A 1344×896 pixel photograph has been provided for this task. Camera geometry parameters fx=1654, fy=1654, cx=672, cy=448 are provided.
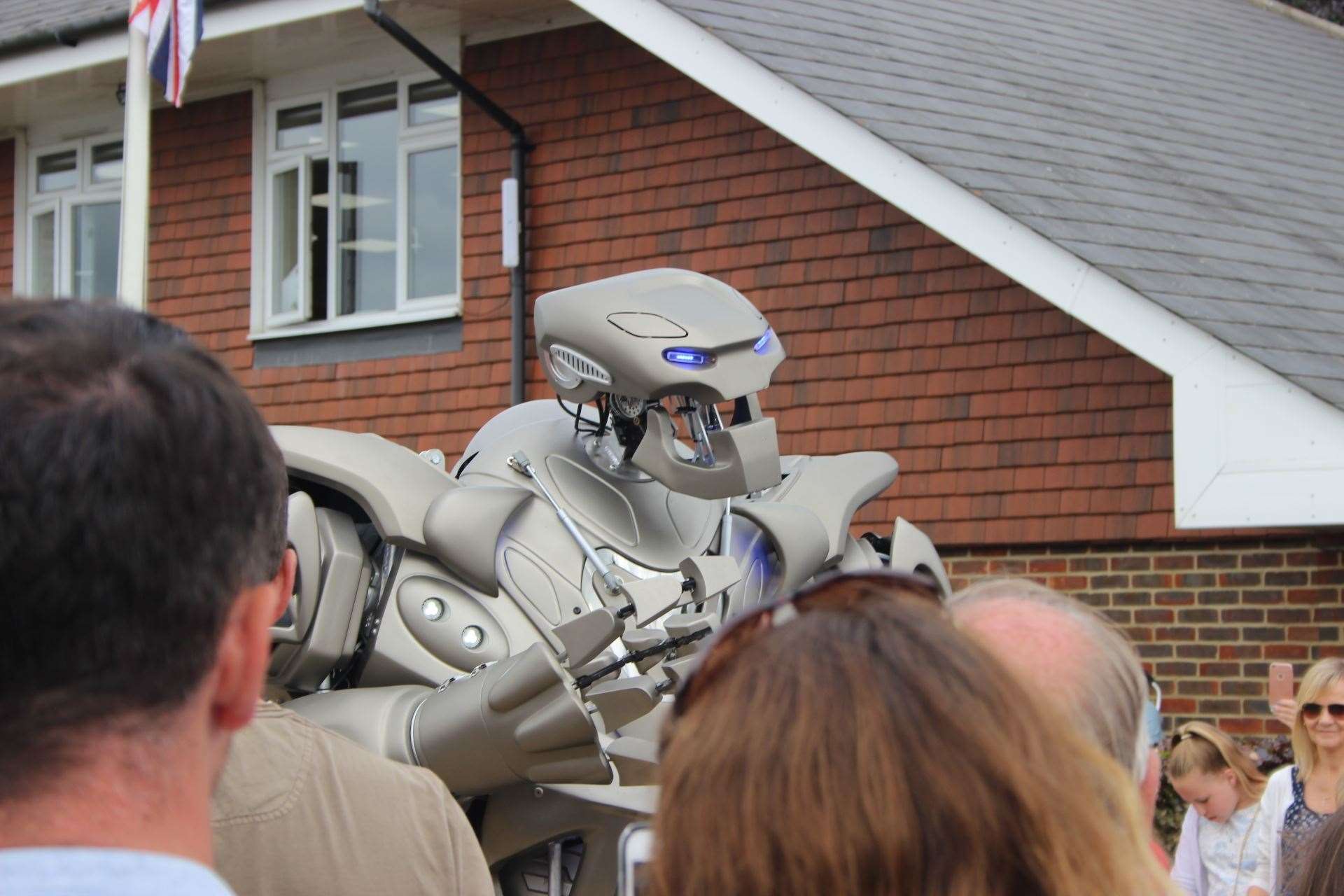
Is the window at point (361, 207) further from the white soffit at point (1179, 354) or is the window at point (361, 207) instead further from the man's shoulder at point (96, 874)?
the man's shoulder at point (96, 874)

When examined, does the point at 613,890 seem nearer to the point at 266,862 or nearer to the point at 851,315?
the point at 266,862

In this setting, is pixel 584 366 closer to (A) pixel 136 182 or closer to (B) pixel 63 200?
(A) pixel 136 182

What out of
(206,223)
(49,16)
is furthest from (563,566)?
(49,16)

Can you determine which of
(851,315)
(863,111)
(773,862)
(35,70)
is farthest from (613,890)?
(35,70)

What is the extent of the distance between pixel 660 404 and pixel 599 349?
0.33 m

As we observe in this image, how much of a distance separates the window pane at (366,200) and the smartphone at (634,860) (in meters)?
9.26

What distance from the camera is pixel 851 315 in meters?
8.81

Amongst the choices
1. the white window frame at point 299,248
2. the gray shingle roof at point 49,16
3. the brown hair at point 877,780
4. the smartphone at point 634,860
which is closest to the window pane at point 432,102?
the white window frame at point 299,248

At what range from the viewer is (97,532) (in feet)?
3.75

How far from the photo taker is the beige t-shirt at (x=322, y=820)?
2023 millimetres

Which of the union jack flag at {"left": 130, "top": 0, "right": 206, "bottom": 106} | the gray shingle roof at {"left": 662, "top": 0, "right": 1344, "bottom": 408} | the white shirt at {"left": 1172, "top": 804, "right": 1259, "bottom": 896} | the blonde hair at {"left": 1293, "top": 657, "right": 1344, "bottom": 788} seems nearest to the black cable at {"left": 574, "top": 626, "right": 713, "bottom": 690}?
the blonde hair at {"left": 1293, "top": 657, "right": 1344, "bottom": 788}

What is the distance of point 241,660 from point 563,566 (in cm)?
297

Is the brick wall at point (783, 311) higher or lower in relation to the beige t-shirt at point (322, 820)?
lower

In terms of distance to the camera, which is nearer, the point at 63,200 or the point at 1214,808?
the point at 1214,808
